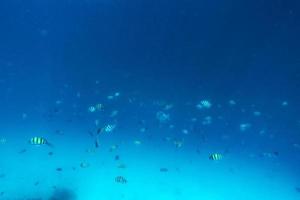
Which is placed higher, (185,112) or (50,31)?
(50,31)

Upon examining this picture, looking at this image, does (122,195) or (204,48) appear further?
(122,195)

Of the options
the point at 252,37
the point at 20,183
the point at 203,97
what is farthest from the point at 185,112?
the point at 20,183

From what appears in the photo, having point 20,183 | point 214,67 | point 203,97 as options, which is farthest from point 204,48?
point 20,183

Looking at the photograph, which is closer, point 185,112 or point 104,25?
point 104,25

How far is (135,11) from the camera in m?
20.9

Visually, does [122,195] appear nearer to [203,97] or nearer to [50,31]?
[203,97]

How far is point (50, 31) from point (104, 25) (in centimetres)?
391

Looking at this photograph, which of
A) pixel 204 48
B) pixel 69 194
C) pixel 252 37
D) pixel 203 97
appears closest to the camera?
pixel 252 37

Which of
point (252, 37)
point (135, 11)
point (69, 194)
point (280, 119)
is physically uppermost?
point (135, 11)

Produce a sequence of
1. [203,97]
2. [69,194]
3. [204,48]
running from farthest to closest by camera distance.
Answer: [203,97], [69,194], [204,48]

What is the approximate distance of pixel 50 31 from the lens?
22.9 metres

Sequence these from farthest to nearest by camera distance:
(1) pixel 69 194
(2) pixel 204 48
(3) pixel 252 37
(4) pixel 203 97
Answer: (4) pixel 203 97 → (1) pixel 69 194 → (2) pixel 204 48 → (3) pixel 252 37

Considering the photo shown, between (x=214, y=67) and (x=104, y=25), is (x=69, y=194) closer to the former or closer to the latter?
(x=104, y=25)

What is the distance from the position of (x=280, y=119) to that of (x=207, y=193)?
8.43m
